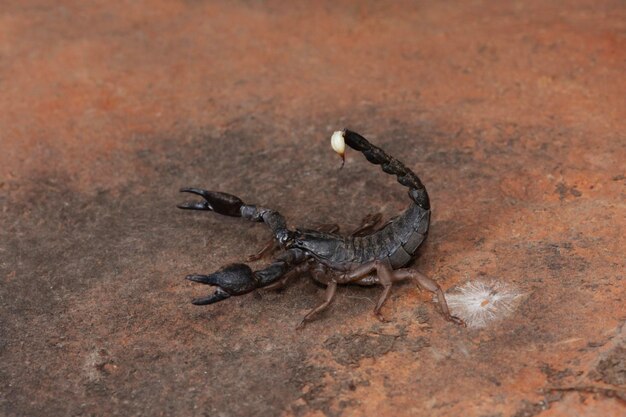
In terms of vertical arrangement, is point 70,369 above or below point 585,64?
below

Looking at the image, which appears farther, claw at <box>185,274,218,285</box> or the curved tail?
the curved tail

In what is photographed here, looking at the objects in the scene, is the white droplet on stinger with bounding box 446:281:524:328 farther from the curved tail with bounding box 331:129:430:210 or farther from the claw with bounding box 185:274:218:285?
the claw with bounding box 185:274:218:285

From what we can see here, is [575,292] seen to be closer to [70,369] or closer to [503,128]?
[503,128]

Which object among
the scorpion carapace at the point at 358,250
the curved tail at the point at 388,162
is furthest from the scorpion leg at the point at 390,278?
the curved tail at the point at 388,162

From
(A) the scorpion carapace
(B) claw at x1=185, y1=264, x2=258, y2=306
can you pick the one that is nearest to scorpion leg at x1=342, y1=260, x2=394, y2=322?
(A) the scorpion carapace

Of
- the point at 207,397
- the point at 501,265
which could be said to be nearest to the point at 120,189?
the point at 207,397

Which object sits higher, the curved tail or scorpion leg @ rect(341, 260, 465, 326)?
the curved tail

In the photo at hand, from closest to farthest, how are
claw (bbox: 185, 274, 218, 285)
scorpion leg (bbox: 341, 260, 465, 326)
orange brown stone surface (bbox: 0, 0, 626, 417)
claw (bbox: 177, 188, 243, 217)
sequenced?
orange brown stone surface (bbox: 0, 0, 626, 417) < claw (bbox: 185, 274, 218, 285) < scorpion leg (bbox: 341, 260, 465, 326) < claw (bbox: 177, 188, 243, 217)

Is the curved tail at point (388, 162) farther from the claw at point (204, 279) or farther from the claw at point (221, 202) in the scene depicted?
the claw at point (204, 279)
